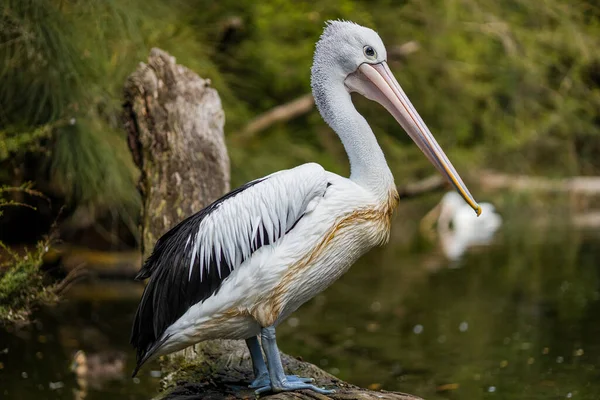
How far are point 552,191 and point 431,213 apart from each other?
8.57ft

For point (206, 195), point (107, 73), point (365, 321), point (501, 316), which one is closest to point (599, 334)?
point (501, 316)

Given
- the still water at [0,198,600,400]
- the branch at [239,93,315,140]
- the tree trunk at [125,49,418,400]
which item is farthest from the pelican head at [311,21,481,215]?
the branch at [239,93,315,140]

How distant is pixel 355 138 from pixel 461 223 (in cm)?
1456

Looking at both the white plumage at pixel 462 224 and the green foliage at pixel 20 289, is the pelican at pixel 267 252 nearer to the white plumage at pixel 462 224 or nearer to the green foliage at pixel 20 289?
the green foliage at pixel 20 289

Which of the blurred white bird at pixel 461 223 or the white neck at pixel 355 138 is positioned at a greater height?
the blurred white bird at pixel 461 223

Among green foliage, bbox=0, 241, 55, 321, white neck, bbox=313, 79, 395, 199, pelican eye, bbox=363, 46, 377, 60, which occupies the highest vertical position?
pelican eye, bbox=363, 46, 377, 60

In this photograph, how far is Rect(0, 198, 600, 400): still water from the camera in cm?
666

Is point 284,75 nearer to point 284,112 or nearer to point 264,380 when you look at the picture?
point 284,112

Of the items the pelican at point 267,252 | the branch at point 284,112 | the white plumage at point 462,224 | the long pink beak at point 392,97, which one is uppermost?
the white plumage at point 462,224

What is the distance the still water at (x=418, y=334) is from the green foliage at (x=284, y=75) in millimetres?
1495

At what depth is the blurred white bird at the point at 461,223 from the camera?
54.9 feet

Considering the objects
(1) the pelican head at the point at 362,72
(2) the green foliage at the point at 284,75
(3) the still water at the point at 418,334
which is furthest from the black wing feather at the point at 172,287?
(3) the still water at the point at 418,334

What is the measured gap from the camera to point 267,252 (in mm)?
3680

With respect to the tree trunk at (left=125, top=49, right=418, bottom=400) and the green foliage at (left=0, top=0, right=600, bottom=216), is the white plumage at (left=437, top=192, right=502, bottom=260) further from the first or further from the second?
the tree trunk at (left=125, top=49, right=418, bottom=400)
